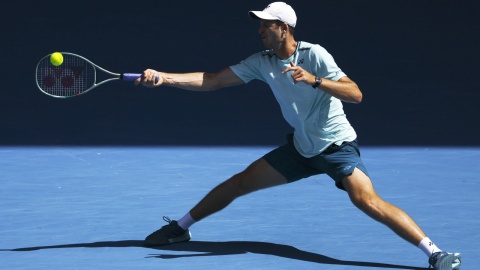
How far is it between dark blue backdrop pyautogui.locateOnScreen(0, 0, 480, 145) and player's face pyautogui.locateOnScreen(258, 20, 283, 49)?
350 centimetres

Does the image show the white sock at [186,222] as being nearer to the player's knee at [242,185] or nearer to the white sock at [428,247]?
the player's knee at [242,185]

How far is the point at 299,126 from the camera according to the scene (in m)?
7.41

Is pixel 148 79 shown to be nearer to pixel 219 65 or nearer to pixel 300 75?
pixel 300 75

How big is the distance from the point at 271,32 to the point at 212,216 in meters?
1.54

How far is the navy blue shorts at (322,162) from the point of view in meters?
7.26

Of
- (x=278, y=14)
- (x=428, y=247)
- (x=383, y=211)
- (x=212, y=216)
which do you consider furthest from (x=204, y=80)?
(x=428, y=247)

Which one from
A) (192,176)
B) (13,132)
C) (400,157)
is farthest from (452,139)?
(13,132)

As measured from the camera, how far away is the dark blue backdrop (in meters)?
11.2

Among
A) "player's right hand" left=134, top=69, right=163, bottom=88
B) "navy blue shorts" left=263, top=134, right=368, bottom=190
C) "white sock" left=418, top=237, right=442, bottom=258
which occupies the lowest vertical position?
"white sock" left=418, top=237, right=442, bottom=258

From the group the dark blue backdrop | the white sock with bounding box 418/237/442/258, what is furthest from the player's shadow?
the dark blue backdrop

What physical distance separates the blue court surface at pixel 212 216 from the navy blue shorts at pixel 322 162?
1.43 ft

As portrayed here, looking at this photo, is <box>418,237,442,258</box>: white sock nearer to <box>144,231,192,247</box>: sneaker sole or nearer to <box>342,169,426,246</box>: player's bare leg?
<box>342,169,426,246</box>: player's bare leg

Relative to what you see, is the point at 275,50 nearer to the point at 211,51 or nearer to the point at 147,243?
the point at 147,243

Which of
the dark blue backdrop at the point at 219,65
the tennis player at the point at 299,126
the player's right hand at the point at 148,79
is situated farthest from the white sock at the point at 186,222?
the dark blue backdrop at the point at 219,65
